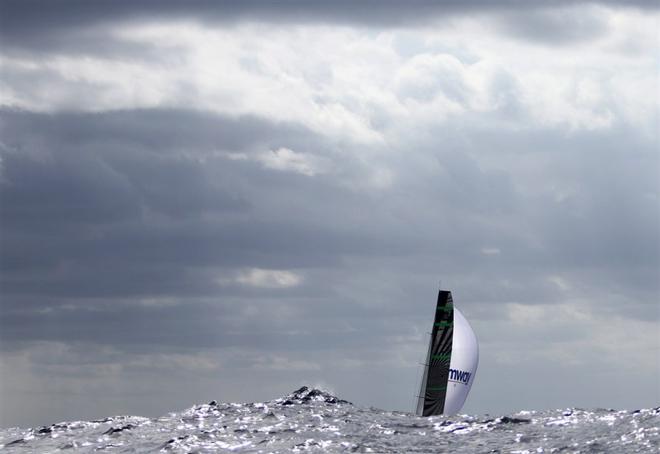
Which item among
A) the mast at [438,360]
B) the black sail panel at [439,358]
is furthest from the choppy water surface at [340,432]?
the black sail panel at [439,358]

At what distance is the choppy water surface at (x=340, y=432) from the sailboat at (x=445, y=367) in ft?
5.93

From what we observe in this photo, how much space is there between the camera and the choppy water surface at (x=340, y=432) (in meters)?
48.0

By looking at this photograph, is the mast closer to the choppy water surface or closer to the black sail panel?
the black sail panel

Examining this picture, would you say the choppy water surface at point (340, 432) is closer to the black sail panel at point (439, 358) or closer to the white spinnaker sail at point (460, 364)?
the black sail panel at point (439, 358)

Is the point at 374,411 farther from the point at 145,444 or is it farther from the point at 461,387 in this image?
the point at 145,444

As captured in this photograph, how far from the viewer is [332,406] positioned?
68062mm

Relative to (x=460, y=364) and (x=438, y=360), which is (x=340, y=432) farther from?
(x=460, y=364)

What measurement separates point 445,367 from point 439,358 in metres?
0.68

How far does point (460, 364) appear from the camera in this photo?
222 feet

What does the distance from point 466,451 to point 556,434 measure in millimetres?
5554

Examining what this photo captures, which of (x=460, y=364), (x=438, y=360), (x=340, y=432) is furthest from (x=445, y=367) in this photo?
(x=340, y=432)

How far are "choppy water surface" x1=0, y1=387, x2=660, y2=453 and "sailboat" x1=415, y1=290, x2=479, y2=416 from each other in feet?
5.93

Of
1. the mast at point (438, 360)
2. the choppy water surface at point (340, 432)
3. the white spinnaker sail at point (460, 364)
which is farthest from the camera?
the white spinnaker sail at point (460, 364)

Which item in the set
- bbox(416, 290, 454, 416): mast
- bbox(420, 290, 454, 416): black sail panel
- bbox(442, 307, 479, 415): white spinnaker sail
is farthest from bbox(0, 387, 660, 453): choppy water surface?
bbox(442, 307, 479, 415): white spinnaker sail
